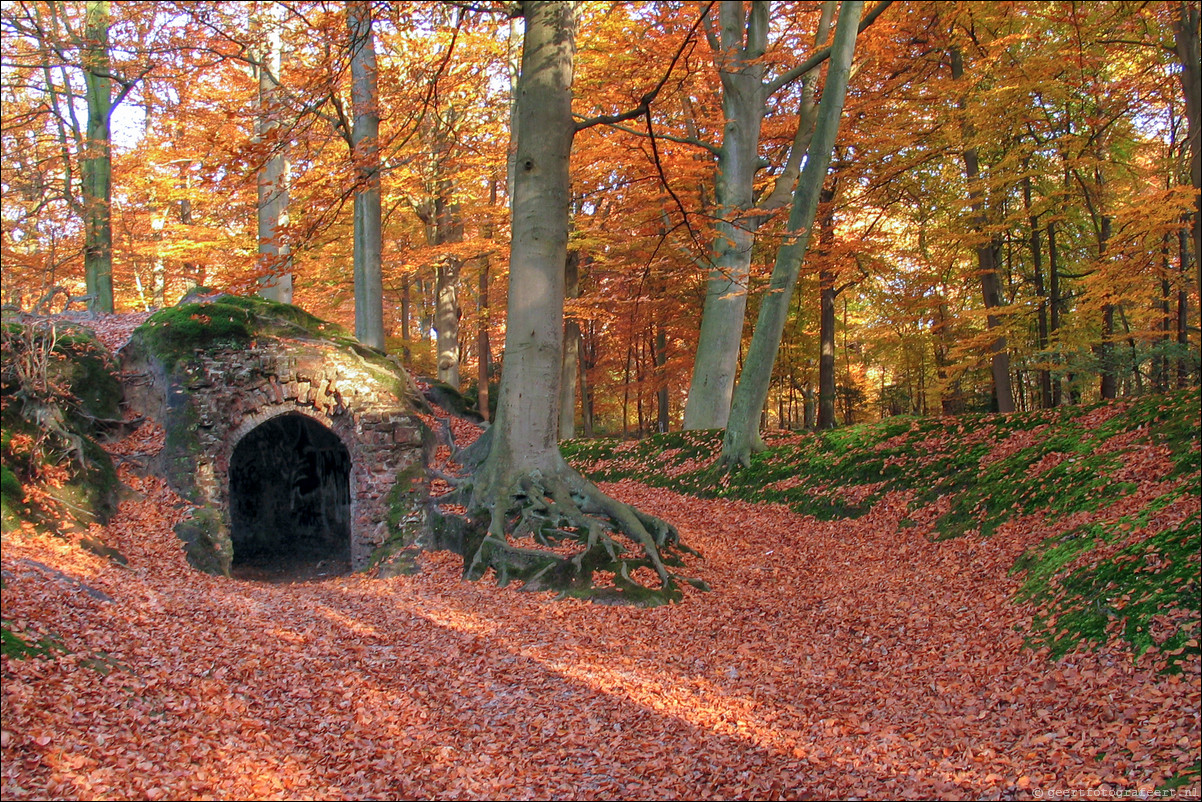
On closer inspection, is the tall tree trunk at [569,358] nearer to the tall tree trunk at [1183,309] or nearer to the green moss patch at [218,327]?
the green moss patch at [218,327]

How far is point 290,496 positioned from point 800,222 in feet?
34.1

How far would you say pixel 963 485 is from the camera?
30.1 feet

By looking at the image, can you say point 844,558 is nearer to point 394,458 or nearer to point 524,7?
point 394,458

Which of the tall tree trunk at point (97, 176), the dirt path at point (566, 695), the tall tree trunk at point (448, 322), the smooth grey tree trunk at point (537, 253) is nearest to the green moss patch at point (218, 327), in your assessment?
the dirt path at point (566, 695)

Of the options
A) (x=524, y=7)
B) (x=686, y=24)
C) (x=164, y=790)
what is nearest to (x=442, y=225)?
(x=686, y=24)

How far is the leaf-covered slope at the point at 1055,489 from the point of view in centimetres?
544

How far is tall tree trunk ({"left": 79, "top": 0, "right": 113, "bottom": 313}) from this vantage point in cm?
1466

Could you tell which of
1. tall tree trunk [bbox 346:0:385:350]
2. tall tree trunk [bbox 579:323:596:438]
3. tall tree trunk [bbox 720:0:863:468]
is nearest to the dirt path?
tall tree trunk [bbox 720:0:863:468]

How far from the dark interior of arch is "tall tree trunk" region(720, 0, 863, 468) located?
740cm

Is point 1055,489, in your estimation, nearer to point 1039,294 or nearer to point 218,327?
point 1039,294

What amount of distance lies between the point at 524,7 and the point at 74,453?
24.6 feet

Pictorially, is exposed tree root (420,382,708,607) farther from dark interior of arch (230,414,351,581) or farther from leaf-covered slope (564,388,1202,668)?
dark interior of arch (230,414,351,581)

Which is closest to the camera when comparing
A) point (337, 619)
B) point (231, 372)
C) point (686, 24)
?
point (337, 619)

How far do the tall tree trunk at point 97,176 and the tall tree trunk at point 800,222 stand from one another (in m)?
12.6
